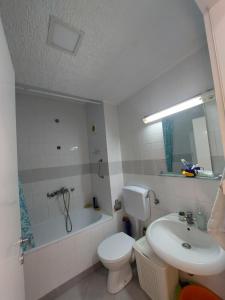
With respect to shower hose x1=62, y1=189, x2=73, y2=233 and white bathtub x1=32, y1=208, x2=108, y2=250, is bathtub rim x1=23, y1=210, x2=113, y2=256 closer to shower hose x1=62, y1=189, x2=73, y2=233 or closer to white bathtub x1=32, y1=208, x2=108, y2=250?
white bathtub x1=32, y1=208, x2=108, y2=250

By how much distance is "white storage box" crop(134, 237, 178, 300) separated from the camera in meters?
1.18

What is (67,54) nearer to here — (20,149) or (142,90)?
(142,90)

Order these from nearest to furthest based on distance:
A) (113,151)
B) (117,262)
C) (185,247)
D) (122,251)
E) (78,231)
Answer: (185,247), (117,262), (122,251), (78,231), (113,151)

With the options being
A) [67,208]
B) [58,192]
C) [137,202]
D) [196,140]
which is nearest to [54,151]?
[58,192]

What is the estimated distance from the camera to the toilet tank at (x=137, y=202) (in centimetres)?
173

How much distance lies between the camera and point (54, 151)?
2.31 m

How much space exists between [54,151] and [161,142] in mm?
1662

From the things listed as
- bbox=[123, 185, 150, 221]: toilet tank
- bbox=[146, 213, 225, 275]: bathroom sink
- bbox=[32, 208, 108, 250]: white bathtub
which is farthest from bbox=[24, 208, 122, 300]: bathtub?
bbox=[146, 213, 225, 275]: bathroom sink

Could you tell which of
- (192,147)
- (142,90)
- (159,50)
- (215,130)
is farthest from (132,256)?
(159,50)

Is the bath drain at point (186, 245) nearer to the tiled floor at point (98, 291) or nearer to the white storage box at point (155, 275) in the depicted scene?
the white storage box at point (155, 275)

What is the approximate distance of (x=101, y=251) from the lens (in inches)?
62.1

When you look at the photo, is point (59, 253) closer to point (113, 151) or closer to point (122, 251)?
point (122, 251)

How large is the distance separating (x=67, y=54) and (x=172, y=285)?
2.17 m

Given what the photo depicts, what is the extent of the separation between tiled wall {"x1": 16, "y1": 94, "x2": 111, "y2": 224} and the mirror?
987 millimetres
